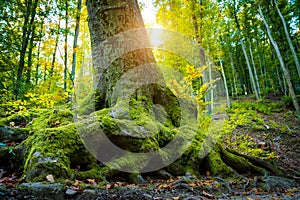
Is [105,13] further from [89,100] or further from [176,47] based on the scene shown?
[176,47]

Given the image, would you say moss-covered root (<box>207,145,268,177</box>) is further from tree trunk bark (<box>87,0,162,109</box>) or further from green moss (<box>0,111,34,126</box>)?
green moss (<box>0,111,34,126</box>)

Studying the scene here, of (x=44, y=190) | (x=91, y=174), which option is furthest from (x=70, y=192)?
(x=91, y=174)

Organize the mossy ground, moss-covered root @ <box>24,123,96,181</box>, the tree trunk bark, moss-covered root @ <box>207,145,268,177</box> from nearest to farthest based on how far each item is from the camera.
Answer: moss-covered root @ <box>24,123,96,181</box>
the mossy ground
moss-covered root @ <box>207,145,268,177</box>
the tree trunk bark

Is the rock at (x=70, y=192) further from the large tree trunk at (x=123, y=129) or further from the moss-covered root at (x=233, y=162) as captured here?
the moss-covered root at (x=233, y=162)

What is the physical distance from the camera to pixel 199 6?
10617mm

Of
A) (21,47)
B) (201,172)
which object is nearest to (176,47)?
(21,47)

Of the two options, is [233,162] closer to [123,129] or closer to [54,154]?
[123,129]

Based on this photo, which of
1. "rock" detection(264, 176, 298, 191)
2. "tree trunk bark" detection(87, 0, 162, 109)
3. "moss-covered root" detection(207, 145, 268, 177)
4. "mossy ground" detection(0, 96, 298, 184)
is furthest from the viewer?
"tree trunk bark" detection(87, 0, 162, 109)

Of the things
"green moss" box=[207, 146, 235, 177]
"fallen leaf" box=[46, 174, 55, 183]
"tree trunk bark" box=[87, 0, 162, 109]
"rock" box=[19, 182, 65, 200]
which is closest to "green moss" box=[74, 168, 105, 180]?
"fallen leaf" box=[46, 174, 55, 183]

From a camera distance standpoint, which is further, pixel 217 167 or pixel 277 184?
pixel 217 167

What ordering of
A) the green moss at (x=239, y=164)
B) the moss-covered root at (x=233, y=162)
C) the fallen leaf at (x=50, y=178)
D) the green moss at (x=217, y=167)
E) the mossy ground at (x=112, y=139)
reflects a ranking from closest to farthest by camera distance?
1. the fallen leaf at (x=50, y=178)
2. the mossy ground at (x=112, y=139)
3. the green moss at (x=217, y=167)
4. the moss-covered root at (x=233, y=162)
5. the green moss at (x=239, y=164)

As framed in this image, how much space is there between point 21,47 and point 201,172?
7981 millimetres

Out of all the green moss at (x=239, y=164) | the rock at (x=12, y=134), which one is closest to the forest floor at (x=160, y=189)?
the green moss at (x=239, y=164)

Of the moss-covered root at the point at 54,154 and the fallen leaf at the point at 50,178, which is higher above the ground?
the moss-covered root at the point at 54,154
